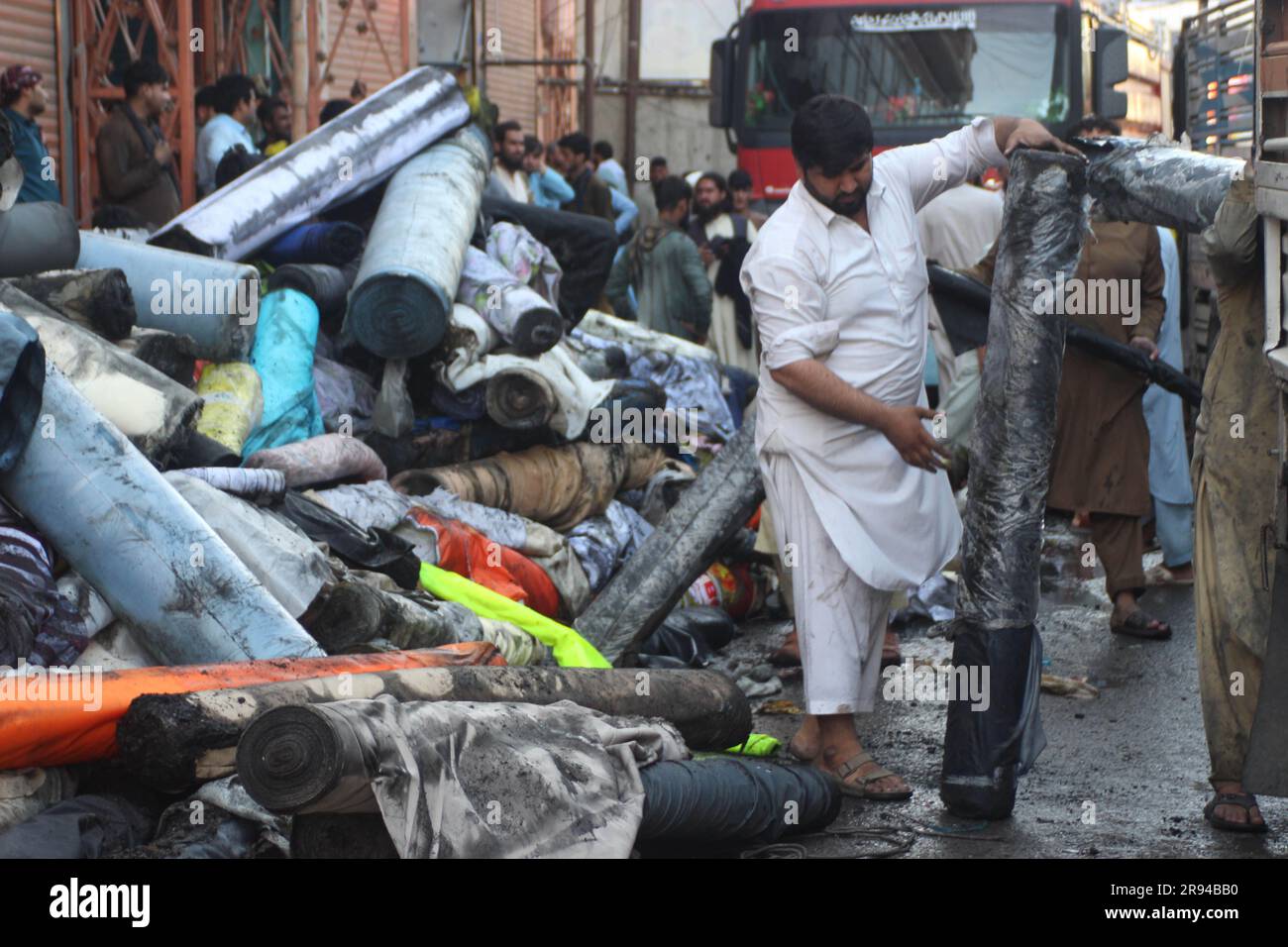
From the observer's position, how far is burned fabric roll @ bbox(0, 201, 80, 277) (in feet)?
20.2

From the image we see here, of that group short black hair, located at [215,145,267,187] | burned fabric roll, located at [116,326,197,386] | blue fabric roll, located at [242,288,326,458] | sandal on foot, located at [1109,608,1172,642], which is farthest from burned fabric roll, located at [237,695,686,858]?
short black hair, located at [215,145,267,187]

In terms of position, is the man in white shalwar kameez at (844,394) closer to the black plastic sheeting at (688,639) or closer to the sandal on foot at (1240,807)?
the sandal on foot at (1240,807)

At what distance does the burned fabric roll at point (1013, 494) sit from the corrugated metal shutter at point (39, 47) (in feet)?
25.1

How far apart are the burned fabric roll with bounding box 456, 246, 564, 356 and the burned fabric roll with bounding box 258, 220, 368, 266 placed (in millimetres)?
569

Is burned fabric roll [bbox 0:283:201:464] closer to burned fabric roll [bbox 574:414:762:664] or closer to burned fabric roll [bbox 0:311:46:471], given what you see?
burned fabric roll [bbox 0:311:46:471]

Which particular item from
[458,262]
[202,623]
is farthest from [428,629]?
[458,262]

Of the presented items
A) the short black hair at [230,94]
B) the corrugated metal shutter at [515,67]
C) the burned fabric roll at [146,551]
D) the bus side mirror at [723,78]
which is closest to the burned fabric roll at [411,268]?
the burned fabric roll at [146,551]

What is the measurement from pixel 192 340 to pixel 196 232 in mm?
1137

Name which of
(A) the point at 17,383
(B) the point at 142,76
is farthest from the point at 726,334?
(A) the point at 17,383

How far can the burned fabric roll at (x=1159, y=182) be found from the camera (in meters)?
4.34

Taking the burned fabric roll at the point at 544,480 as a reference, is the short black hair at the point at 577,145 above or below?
above

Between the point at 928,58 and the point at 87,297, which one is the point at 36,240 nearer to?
the point at 87,297

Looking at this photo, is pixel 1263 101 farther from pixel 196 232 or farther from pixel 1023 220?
pixel 196 232

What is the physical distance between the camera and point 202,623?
15.2ft
